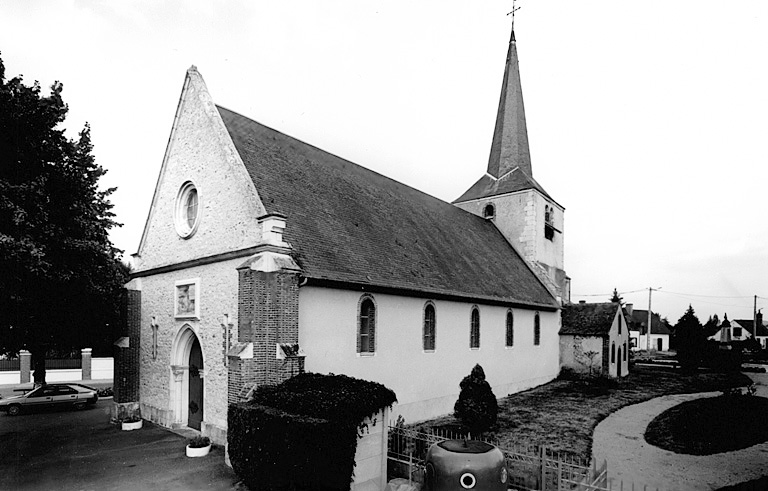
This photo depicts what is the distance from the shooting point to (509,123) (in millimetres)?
32250

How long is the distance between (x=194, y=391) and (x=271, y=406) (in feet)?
20.2

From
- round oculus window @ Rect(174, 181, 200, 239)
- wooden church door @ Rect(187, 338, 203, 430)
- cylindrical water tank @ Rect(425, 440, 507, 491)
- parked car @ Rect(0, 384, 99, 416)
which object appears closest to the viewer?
cylindrical water tank @ Rect(425, 440, 507, 491)

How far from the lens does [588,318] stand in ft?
96.8

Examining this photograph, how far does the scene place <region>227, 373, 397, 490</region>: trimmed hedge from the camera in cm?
941

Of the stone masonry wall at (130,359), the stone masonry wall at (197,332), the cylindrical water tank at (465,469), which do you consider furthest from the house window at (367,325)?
the stone masonry wall at (130,359)

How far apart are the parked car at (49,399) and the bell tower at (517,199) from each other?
23.2 meters

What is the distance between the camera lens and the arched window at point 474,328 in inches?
806

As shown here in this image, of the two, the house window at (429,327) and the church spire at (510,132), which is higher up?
the church spire at (510,132)

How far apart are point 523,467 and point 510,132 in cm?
2519

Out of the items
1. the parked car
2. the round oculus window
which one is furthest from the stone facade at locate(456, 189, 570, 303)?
the parked car

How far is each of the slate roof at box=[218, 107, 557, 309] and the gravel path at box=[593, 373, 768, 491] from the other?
700 centimetres

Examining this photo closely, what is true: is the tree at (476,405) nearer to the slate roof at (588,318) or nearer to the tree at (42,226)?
the tree at (42,226)

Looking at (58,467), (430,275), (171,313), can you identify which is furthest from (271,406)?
(430,275)

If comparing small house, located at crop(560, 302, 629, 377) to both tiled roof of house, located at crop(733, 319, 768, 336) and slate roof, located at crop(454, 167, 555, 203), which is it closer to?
slate roof, located at crop(454, 167, 555, 203)
